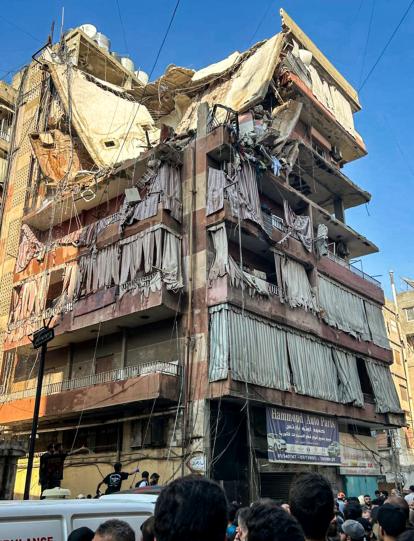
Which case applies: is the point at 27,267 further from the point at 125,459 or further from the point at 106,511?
the point at 106,511

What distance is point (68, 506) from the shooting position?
4.12 meters

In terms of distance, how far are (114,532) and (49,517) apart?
1.11 meters

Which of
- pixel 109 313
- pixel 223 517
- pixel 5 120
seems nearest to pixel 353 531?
pixel 223 517

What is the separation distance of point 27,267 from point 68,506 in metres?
20.5

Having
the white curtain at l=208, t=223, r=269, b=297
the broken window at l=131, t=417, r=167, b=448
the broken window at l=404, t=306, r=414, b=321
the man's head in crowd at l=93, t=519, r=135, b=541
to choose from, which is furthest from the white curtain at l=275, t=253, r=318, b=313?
the broken window at l=404, t=306, r=414, b=321

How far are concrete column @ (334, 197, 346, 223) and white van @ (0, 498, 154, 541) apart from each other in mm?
24950

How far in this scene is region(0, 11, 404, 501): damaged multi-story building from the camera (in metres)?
16.9

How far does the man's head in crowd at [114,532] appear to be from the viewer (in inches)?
120

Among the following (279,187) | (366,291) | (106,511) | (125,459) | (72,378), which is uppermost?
(279,187)

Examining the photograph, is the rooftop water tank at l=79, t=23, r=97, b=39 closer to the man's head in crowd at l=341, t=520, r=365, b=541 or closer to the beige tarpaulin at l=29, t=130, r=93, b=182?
the beige tarpaulin at l=29, t=130, r=93, b=182

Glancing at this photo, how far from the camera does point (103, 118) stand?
81.6 feet

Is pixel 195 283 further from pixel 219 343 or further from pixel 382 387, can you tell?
pixel 382 387

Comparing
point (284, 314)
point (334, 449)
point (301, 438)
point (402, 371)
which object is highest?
point (402, 371)

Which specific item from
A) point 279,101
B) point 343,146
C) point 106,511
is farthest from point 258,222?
point 106,511
